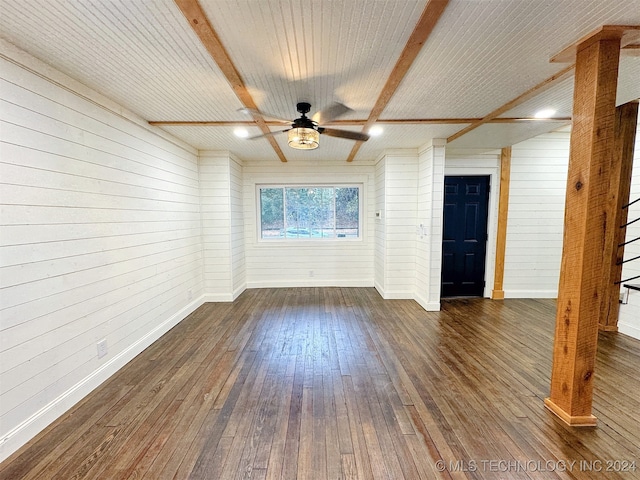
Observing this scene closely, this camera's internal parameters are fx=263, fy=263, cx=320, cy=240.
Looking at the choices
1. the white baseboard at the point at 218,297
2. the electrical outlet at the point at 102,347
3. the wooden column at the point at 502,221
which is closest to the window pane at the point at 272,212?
the white baseboard at the point at 218,297

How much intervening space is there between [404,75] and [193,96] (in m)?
1.86

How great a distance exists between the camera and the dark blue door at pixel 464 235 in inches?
181

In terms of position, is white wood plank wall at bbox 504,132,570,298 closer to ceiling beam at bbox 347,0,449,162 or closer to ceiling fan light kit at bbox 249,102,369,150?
ceiling beam at bbox 347,0,449,162

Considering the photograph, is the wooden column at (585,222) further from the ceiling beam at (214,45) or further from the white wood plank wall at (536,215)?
the white wood plank wall at (536,215)

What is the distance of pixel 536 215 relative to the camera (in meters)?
4.55

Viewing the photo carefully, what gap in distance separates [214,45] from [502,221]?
489 cm

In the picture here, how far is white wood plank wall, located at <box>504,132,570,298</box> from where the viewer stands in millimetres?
4461

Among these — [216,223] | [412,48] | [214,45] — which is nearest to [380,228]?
[216,223]

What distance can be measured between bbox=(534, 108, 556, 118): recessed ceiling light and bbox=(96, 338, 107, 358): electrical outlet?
4906 millimetres

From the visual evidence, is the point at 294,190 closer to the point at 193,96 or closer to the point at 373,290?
the point at 373,290

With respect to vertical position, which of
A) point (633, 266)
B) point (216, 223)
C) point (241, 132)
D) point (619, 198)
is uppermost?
point (241, 132)

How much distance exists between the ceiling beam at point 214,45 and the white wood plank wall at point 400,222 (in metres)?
2.66

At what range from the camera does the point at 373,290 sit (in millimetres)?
5117

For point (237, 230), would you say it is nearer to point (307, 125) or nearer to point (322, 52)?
point (307, 125)
